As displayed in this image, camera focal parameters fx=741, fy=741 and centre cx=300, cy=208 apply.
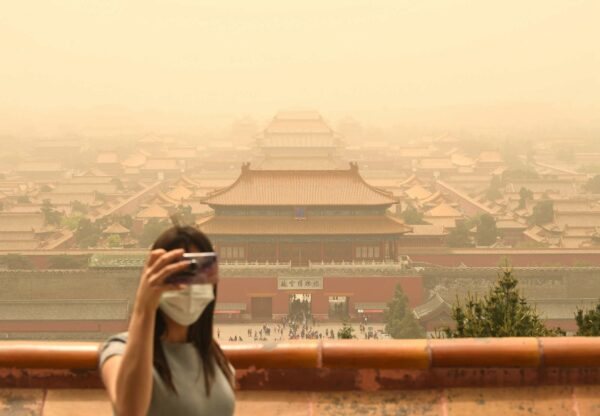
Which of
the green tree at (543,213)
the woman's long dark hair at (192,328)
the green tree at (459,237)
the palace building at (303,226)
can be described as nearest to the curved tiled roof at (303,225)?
the palace building at (303,226)

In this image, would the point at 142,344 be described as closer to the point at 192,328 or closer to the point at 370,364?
the point at 192,328

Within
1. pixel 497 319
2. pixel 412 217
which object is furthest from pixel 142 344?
pixel 412 217

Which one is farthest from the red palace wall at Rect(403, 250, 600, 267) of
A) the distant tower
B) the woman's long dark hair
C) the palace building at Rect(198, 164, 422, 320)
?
the woman's long dark hair

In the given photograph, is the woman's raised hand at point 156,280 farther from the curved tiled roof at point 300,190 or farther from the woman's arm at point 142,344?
the curved tiled roof at point 300,190

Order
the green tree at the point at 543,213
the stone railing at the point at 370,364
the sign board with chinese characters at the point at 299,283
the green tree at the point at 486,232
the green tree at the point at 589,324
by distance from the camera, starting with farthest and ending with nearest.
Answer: the green tree at the point at 543,213, the green tree at the point at 486,232, the sign board with chinese characters at the point at 299,283, the green tree at the point at 589,324, the stone railing at the point at 370,364

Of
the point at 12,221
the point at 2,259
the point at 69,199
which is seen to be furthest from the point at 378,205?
the point at 69,199

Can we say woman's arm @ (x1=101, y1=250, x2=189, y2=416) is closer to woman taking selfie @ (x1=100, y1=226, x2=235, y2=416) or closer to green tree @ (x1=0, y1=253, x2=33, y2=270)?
woman taking selfie @ (x1=100, y1=226, x2=235, y2=416)

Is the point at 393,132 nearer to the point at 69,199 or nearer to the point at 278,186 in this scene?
the point at 69,199
